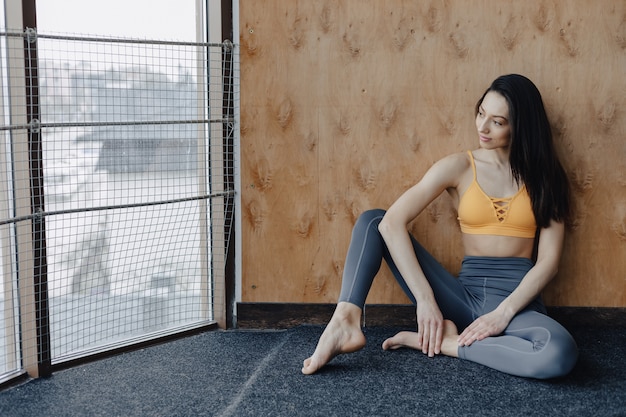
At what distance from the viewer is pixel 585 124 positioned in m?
2.85

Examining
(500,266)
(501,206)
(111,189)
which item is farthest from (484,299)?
(111,189)

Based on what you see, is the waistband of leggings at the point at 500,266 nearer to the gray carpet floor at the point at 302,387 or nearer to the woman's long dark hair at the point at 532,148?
the woman's long dark hair at the point at 532,148

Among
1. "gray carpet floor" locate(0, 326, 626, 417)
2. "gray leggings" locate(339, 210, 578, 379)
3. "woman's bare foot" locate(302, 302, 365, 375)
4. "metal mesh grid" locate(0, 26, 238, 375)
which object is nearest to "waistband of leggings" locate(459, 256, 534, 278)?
"gray leggings" locate(339, 210, 578, 379)

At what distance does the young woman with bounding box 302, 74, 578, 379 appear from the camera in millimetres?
2543

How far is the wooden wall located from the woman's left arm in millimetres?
287

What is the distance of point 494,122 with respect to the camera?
2.62 m

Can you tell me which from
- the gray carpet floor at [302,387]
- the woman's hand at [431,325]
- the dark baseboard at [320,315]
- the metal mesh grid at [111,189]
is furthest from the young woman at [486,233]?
the metal mesh grid at [111,189]

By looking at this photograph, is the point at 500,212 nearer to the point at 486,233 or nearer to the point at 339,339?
the point at 486,233

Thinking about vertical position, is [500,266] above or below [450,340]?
above

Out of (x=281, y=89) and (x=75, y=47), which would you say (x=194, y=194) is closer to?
(x=281, y=89)

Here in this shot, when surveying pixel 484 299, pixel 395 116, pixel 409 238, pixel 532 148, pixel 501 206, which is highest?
pixel 395 116

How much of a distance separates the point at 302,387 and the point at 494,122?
1.20m

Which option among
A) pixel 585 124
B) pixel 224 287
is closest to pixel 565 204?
pixel 585 124

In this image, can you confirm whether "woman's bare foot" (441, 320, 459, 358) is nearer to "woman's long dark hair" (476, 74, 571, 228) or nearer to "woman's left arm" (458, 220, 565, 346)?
"woman's left arm" (458, 220, 565, 346)
